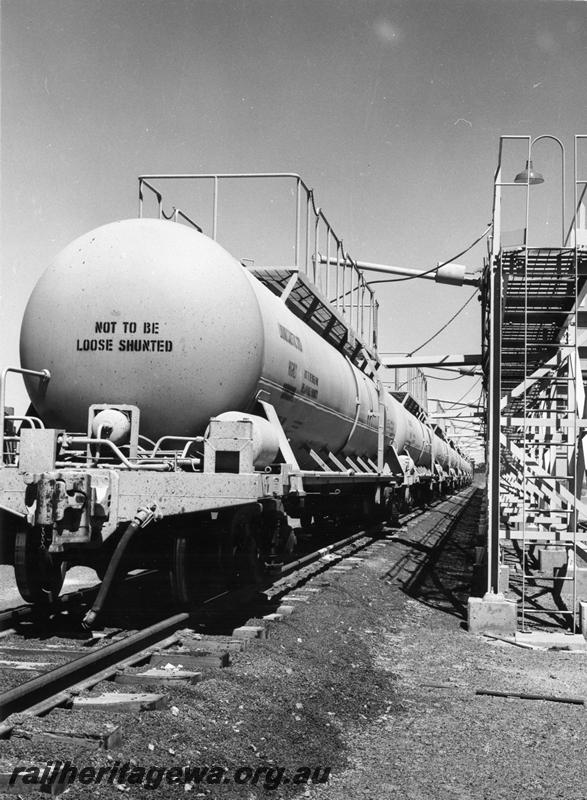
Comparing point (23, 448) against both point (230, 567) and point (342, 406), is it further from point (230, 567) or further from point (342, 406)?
point (342, 406)

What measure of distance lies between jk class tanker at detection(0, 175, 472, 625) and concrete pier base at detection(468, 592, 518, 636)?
6.90 feet

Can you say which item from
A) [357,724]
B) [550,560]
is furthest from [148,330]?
[550,560]

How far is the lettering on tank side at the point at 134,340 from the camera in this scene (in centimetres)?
702

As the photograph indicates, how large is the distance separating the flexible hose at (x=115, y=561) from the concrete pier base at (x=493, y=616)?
12.8ft

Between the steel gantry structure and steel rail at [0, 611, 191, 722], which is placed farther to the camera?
the steel gantry structure

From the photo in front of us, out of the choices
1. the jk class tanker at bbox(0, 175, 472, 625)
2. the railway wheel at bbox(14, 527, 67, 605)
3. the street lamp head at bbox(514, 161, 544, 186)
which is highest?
the street lamp head at bbox(514, 161, 544, 186)

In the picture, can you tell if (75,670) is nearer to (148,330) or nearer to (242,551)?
(242,551)

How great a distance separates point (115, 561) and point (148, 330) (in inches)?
84.7

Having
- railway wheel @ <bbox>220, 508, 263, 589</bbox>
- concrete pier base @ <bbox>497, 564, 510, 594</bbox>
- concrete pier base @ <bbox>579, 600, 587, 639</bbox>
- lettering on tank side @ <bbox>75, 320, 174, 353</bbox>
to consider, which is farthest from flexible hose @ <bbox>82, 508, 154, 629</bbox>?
concrete pier base @ <bbox>497, 564, 510, 594</bbox>

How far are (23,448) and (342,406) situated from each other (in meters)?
6.10

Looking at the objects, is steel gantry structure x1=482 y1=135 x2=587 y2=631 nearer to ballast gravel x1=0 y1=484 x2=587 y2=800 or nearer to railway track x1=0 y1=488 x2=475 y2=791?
ballast gravel x1=0 y1=484 x2=587 y2=800

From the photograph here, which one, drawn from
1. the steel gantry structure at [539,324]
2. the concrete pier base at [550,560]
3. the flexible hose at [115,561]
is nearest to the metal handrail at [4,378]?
Answer: the flexible hose at [115,561]

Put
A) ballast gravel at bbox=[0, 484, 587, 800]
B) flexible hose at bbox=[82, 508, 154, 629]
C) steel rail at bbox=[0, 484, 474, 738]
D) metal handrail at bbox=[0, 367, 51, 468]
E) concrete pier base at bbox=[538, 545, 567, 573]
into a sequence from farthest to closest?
1. concrete pier base at bbox=[538, 545, 567, 573]
2. metal handrail at bbox=[0, 367, 51, 468]
3. flexible hose at bbox=[82, 508, 154, 629]
4. steel rail at bbox=[0, 484, 474, 738]
5. ballast gravel at bbox=[0, 484, 587, 800]

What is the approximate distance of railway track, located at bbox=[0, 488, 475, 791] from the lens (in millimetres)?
4625
